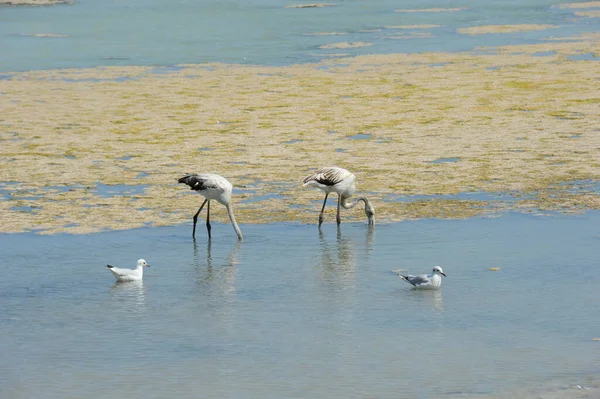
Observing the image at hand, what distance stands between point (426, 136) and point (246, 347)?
31.9 ft

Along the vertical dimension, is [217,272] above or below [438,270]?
below

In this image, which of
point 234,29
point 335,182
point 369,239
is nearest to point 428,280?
point 369,239

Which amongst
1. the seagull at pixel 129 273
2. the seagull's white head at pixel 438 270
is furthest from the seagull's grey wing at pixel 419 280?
the seagull at pixel 129 273

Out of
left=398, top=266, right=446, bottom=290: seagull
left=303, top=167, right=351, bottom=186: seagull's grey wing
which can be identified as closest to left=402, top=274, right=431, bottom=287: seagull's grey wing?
left=398, top=266, right=446, bottom=290: seagull

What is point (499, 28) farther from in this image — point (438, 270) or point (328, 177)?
point (438, 270)

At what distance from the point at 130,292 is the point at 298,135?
8183mm

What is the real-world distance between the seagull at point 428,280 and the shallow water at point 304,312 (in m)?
0.08

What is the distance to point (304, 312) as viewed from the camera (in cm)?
993

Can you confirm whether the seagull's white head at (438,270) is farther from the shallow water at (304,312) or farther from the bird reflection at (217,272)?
the bird reflection at (217,272)

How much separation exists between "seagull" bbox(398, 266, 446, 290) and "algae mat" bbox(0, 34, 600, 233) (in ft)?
10.00

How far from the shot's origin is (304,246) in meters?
12.3

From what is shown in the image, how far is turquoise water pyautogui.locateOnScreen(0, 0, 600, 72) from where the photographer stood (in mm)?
29141

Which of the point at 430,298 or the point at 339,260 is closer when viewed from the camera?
the point at 430,298

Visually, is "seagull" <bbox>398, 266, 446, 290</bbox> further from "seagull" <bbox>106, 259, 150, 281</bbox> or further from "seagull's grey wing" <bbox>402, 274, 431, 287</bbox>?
"seagull" <bbox>106, 259, 150, 281</bbox>
